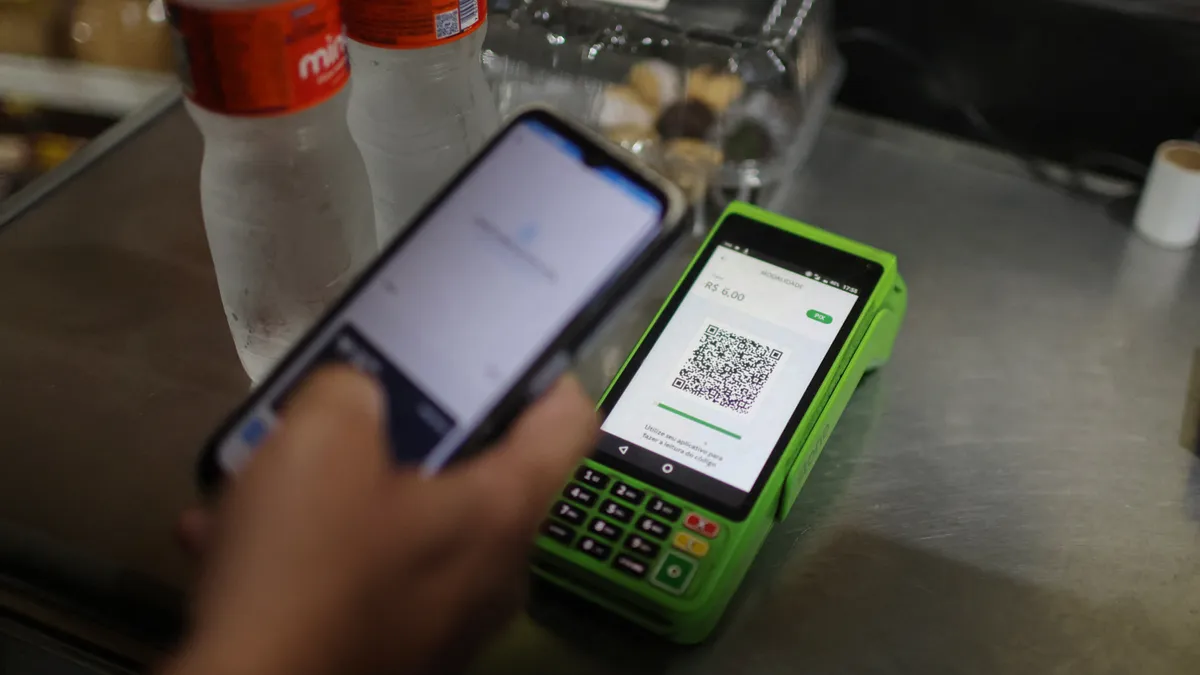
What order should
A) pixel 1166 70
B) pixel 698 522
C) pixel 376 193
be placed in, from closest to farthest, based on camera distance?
pixel 698 522, pixel 376 193, pixel 1166 70

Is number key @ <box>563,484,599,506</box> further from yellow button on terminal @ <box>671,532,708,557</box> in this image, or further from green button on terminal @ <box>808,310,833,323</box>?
green button on terminal @ <box>808,310,833,323</box>

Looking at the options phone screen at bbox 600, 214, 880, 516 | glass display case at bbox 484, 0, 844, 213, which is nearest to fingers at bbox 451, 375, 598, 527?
phone screen at bbox 600, 214, 880, 516

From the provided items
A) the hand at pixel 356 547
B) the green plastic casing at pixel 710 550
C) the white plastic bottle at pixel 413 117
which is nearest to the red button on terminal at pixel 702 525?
the green plastic casing at pixel 710 550

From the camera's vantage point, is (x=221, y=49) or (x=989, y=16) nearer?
(x=221, y=49)

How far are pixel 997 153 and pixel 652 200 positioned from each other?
1.46 feet

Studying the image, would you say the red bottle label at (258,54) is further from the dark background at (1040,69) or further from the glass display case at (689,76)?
the dark background at (1040,69)

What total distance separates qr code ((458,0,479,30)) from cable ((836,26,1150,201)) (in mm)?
391

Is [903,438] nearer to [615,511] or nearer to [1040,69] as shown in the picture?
[615,511]

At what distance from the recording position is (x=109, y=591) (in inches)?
18.6

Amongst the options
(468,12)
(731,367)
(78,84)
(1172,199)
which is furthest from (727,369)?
(78,84)

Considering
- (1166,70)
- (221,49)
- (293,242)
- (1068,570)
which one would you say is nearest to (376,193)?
(293,242)

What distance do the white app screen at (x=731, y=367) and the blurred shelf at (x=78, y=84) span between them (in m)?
0.55

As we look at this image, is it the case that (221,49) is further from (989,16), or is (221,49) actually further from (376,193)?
(989,16)

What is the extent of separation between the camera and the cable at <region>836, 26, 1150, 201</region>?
736mm
